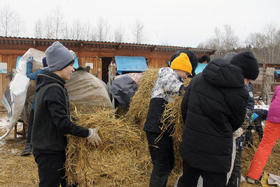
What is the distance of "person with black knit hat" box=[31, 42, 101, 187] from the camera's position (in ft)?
5.55

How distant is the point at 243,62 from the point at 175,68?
680mm

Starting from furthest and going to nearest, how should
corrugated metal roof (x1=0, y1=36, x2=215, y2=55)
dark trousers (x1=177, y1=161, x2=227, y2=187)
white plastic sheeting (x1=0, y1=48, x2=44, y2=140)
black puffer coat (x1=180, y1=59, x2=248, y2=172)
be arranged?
corrugated metal roof (x1=0, y1=36, x2=215, y2=55) < white plastic sheeting (x1=0, y1=48, x2=44, y2=140) < dark trousers (x1=177, y1=161, x2=227, y2=187) < black puffer coat (x1=180, y1=59, x2=248, y2=172)

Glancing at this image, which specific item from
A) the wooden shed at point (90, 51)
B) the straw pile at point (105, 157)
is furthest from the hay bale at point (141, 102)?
the wooden shed at point (90, 51)

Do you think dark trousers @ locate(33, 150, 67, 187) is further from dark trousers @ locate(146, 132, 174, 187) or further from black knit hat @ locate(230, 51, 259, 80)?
black knit hat @ locate(230, 51, 259, 80)

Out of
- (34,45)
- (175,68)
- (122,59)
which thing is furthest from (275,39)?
(175,68)

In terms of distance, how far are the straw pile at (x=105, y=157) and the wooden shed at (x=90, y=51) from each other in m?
5.36

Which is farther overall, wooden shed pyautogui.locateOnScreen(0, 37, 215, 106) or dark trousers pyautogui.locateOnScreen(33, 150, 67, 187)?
wooden shed pyautogui.locateOnScreen(0, 37, 215, 106)

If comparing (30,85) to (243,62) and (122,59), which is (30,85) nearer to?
(243,62)

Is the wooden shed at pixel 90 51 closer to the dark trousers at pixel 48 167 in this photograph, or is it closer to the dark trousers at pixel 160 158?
the dark trousers at pixel 160 158

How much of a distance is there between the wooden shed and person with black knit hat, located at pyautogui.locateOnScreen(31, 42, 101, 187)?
6.13 metres

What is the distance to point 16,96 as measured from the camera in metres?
4.02

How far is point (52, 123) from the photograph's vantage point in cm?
175

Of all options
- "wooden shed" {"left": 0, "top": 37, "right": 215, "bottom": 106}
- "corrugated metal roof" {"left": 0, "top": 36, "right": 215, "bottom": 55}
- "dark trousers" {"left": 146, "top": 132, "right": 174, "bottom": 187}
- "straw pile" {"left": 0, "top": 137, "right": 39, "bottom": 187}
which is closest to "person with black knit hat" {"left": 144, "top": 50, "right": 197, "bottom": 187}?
"dark trousers" {"left": 146, "top": 132, "right": 174, "bottom": 187}

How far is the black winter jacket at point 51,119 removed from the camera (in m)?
1.68
